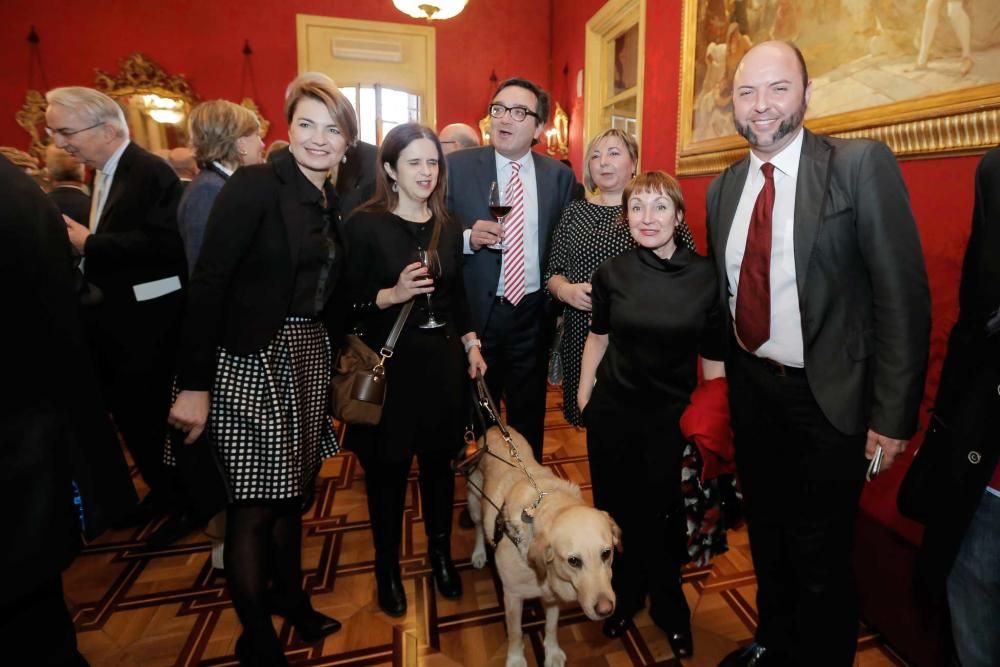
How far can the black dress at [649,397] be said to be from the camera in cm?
169

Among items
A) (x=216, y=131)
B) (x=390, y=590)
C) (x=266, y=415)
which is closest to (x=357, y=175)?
(x=216, y=131)

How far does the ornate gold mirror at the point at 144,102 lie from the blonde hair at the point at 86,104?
4.74 meters

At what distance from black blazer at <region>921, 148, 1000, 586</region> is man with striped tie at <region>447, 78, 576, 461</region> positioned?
1.56 metres

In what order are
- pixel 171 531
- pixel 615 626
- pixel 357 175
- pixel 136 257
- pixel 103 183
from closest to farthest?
1. pixel 615 626
2. pixel 136 257
3. pixel 103 183
4. pixel 171 531
5. pixel 357 175

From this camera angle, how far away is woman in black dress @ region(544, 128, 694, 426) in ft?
7.14

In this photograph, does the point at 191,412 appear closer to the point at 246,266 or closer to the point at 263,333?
the point at 263,333

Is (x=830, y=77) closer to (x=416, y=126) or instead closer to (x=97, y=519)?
(x=416, y=126)

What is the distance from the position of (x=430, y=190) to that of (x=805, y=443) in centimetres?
140

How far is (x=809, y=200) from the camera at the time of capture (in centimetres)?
138

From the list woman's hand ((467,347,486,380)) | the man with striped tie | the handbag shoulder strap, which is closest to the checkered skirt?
the handbag shoulder strap

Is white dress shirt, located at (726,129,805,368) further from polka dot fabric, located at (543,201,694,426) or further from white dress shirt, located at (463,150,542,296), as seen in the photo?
white dress shirt, located at (463,150,542,296)

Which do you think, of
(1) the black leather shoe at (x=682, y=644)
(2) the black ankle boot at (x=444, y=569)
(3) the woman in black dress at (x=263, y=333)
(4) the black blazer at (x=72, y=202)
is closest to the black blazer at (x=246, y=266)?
(3) the woman in black dress at (x=263, y=333)

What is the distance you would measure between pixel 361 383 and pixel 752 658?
5.29 feet

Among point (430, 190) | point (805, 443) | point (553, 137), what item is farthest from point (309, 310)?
point (553, 137)
